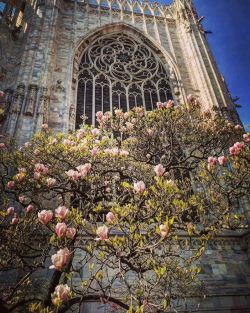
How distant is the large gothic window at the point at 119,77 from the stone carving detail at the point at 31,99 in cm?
232

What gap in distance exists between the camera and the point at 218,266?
9.59 m

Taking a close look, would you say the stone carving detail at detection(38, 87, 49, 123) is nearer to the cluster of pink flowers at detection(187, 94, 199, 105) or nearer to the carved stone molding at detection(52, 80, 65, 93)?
the carved stone molding at detection(52, 80, 65, 93)

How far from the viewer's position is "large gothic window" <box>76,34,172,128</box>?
49.4 ft

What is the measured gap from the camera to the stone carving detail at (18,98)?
1186 cm

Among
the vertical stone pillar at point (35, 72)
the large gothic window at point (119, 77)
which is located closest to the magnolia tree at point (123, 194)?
the vertical stone pillar at point (35, 72)

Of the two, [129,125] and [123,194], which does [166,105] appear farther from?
[123,194]

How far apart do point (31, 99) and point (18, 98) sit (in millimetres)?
541

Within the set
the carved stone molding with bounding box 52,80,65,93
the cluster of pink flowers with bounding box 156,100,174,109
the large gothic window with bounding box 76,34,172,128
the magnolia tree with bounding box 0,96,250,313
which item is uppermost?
the large gothic window with bounding box 76,34,172,128

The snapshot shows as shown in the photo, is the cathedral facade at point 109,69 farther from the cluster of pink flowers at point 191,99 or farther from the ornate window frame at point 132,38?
the cluster of pink flowers at point 191,99

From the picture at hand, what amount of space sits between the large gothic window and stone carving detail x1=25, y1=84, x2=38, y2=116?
232cm

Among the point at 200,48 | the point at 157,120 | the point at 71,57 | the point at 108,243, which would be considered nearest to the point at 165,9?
the point at 200,48

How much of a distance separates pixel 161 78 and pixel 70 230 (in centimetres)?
1469

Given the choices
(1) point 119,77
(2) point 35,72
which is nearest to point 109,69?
(1) point 119,77

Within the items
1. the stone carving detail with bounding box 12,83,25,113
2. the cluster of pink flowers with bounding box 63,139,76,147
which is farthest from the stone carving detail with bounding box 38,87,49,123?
the cluster of pink flowers with bounding box 63,139,76,147
